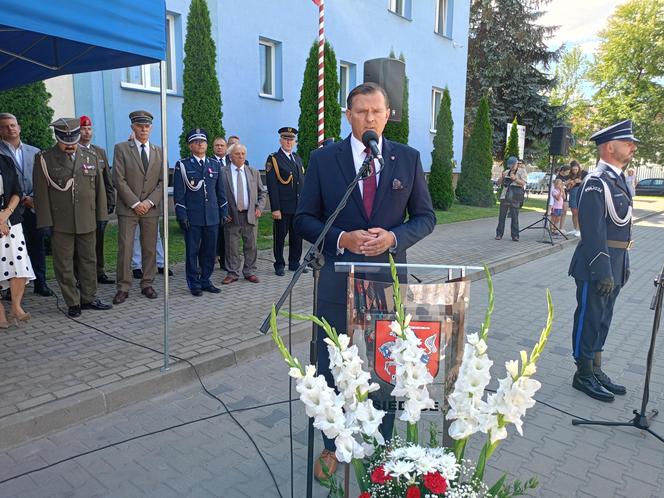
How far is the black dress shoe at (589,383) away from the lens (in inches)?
165

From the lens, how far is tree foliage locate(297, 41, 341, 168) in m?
13.2

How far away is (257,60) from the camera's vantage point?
13125mm

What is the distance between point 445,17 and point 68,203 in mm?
19222

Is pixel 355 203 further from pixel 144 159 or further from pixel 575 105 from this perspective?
pixel 575 105

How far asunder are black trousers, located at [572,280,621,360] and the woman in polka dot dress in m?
5.24

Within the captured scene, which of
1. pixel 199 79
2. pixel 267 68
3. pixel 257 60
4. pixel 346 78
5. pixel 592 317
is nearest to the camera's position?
pixel 592 317

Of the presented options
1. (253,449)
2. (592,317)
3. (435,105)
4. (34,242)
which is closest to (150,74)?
(34,242)

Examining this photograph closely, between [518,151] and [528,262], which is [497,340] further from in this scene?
[518,151]

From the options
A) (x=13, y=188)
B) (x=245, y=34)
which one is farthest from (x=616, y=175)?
(x=245, y=34)

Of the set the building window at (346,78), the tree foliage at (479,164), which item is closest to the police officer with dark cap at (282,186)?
the building window at (346,78)

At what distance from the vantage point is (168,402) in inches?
157

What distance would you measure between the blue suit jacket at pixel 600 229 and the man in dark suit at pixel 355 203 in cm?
182

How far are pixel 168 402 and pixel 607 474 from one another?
306cm

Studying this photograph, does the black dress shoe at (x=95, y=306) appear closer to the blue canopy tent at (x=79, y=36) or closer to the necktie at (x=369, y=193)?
the blue canopy tent at (x=79, y=36)
